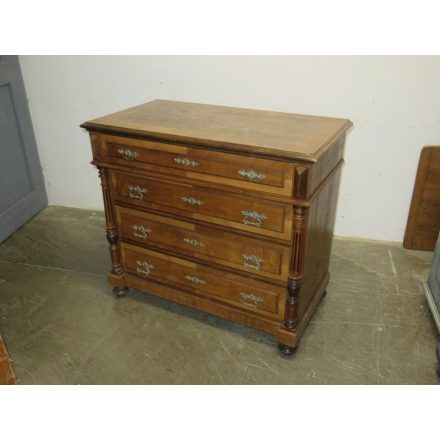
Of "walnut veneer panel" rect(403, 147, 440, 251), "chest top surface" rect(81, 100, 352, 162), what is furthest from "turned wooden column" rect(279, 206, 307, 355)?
"walnut veneer panel" rect(403, 147, 440, 251)

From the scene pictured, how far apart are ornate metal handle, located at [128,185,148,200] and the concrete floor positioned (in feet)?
2.33

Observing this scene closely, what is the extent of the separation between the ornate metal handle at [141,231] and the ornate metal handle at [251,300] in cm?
63

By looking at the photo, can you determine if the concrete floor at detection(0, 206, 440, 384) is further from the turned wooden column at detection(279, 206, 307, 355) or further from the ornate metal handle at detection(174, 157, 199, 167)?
the ornate metal handle at detection(174, 157, 199, 167)

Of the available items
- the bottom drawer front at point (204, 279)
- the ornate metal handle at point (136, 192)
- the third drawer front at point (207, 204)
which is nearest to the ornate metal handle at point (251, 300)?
the bottom drawer front at point (204, 279)

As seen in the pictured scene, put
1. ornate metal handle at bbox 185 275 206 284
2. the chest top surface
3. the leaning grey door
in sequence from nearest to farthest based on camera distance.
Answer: the chest top surface
ornate metal handle at bbox 185 275 206 284
the leaning grey door

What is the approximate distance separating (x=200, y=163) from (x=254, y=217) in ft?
1.17

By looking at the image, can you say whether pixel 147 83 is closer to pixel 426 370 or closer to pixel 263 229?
pixel 263 229

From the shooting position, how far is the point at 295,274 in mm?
2047

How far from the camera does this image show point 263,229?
2.04 m

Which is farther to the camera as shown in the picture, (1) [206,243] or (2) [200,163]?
(1) [206,243]

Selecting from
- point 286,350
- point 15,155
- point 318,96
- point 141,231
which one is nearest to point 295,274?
point 286,350

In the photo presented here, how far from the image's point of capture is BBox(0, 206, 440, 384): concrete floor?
217 centimetres

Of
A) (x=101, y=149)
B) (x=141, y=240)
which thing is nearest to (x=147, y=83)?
(x=101, y=149)

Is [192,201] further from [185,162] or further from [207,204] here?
[185,162]
